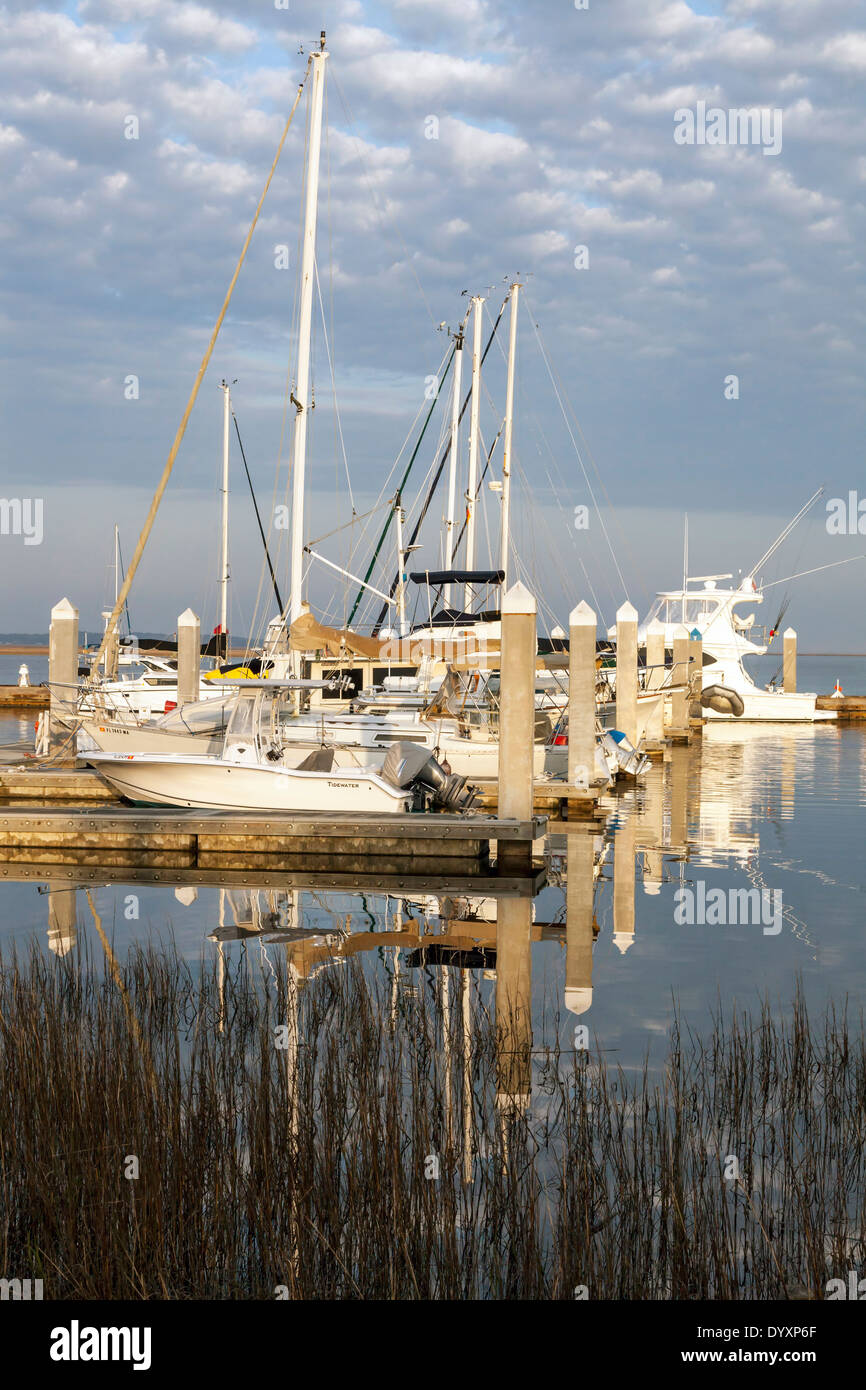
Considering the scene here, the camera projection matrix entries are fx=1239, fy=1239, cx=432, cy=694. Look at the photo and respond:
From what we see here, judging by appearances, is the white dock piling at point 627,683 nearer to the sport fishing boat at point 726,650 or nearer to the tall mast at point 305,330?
the tall mast at point 305,330

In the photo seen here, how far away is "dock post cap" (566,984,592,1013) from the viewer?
9.91 metres

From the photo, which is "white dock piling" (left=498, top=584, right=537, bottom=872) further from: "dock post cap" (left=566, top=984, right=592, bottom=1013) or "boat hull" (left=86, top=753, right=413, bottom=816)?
"dock post cap" (left=566, top=984, right=592, bottom=1013)

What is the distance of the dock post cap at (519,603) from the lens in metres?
16.2

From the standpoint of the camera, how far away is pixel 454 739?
23859mm

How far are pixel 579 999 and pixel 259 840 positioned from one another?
22.9 ft

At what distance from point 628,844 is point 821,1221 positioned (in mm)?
13667

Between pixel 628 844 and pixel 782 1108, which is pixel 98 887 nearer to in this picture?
pixel 628 844

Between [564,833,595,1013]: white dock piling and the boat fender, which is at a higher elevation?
the boat fender

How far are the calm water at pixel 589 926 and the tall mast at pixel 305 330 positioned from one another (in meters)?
8.63

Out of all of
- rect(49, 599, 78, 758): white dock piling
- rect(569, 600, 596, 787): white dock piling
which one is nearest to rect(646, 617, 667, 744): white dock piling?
rect(569, 600, 596, 787): white dock piling

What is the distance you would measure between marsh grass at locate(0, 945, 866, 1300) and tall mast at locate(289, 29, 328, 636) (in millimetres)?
18026

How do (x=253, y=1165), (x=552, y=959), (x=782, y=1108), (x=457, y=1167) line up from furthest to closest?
(x=552, y=959), (x=782, y=1108), (x=457, y=1167), (x=253, y=1165)
